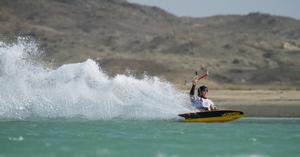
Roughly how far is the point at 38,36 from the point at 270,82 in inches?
2176

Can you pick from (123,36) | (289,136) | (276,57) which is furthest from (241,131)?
(123,36)

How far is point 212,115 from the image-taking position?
32.4 metres

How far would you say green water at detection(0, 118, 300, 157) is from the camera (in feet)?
73.2

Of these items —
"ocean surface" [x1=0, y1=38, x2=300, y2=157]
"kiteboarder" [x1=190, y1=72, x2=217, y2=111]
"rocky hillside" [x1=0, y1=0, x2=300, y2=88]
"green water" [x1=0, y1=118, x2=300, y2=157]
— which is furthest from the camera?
"rocky hillside" [x1=0, y1=0, x2=300, y2=88]

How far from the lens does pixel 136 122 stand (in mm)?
33438

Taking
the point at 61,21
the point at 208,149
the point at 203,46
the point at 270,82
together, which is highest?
the point at 61,21

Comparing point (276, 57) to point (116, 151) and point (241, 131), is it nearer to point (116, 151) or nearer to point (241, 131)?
point (241, 131)

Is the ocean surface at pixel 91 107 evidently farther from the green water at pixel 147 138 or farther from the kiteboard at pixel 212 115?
the kiteboard at pixel 212 115

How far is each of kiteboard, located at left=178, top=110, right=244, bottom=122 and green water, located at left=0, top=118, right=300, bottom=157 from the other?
340 millimetres

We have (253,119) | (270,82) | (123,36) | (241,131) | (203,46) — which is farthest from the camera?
(123,36)

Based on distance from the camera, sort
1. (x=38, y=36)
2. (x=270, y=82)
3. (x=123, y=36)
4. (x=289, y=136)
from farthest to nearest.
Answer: (x=123, y=36), (x=38, y=36), (x=270, y=82), (x=289, y=136)

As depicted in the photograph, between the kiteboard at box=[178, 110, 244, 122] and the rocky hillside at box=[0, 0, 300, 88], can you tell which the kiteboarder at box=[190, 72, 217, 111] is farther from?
the rocky hillside at box=[0, 0, 300, 88]

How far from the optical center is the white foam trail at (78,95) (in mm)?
34125

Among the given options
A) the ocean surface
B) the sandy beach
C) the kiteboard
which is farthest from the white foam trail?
the sandy beach
